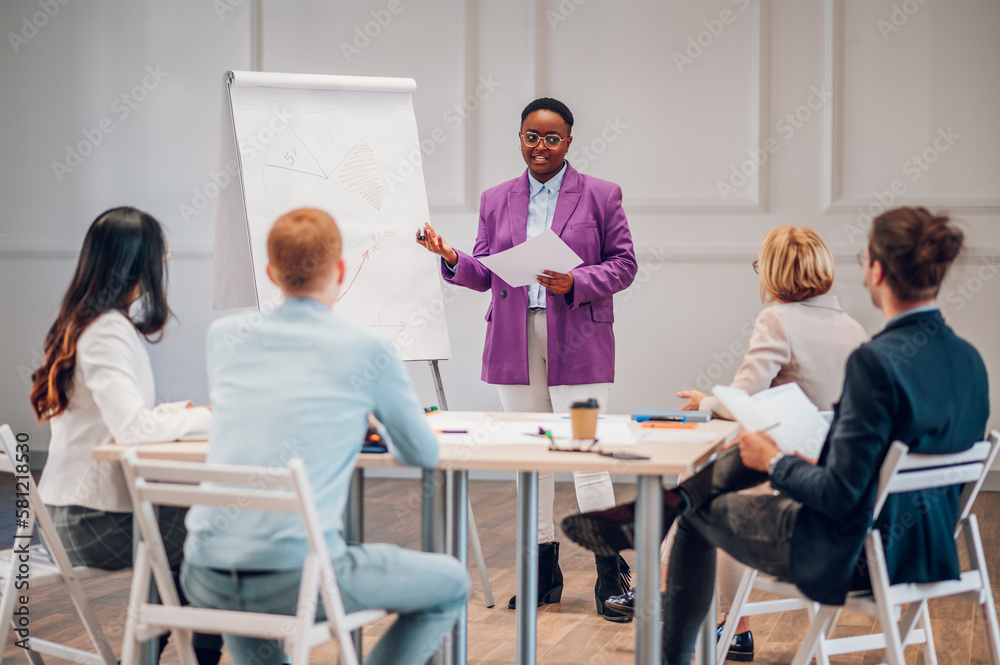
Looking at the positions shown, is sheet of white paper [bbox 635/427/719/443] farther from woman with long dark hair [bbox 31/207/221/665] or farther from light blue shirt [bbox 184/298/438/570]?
woman with long dark hair [bbox 31/207/221/665]

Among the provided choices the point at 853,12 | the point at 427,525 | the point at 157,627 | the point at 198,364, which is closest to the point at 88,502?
the point at 157,627

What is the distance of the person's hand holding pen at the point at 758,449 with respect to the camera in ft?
6.07

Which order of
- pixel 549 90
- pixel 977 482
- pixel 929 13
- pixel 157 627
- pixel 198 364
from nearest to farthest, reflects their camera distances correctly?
pixel 157 627
pixel 977 482
pixel 929 13
pixel 549 90
pixel 198 364

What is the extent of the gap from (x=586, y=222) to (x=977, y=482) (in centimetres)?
158

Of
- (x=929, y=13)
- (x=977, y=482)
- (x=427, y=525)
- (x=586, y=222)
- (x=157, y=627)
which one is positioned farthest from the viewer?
(x=929, y=13)

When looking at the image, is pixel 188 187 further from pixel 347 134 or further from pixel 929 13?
pixel 929 13

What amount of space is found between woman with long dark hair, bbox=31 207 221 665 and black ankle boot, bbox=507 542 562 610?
1320 mm

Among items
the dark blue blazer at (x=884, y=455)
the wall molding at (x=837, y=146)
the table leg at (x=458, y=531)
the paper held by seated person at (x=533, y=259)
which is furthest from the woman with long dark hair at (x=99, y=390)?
the wall molding at (x=837, y=146)

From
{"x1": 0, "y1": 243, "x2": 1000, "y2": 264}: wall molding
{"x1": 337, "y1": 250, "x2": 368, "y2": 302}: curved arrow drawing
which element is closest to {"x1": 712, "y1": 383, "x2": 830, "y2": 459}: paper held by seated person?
{"x1": 337, "y1": 250, "x2": 368, "y2": 302}: curved arrow drawing

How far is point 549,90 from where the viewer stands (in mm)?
5121

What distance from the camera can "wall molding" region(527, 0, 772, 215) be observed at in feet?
16.0

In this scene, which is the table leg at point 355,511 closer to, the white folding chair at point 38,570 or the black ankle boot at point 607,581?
the white folding chair at point 38,570

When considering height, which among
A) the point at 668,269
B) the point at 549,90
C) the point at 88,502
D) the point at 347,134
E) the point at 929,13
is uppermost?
the point at 929,13

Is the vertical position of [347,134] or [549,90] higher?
[549,90]
